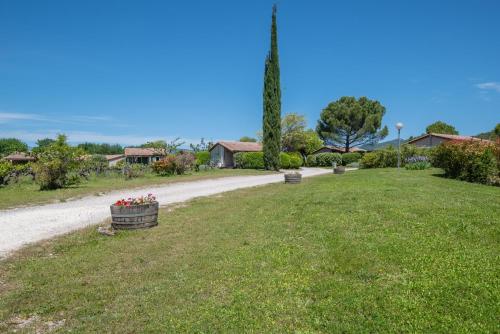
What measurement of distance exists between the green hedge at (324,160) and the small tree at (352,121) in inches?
432

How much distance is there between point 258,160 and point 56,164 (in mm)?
24486

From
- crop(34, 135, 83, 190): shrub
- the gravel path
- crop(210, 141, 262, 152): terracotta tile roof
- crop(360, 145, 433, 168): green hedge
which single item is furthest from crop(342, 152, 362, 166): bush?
the gravel path

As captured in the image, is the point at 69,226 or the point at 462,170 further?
the point at 462,170

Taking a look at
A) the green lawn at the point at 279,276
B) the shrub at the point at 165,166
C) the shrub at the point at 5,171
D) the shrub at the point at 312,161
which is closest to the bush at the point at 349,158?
the shrub at the point at 312,161

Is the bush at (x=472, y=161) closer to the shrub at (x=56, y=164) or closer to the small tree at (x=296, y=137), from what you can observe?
the shrub at (x=56, y=164)

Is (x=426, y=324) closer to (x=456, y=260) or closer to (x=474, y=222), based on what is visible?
(x=456, y=260)

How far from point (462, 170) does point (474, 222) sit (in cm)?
1144

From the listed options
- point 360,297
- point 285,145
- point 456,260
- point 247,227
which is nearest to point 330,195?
point 247,227

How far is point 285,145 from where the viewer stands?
5519 cm

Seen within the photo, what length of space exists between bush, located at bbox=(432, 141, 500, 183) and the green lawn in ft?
28.6

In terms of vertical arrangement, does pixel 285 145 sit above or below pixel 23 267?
above

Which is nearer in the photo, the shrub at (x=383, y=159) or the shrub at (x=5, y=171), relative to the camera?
the shrub at (x=5, y=171)

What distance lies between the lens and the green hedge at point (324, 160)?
47.0 metres

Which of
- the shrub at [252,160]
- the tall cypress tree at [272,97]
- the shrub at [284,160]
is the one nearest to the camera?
the tall cypress tree at [272,97]
